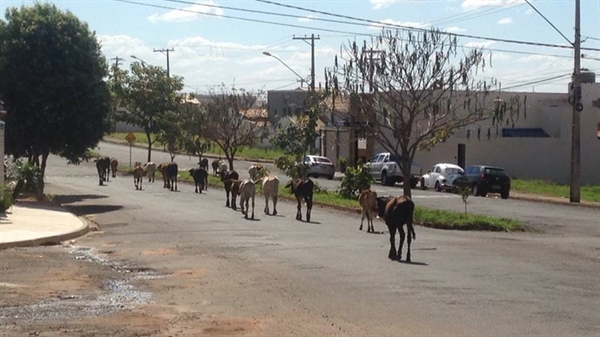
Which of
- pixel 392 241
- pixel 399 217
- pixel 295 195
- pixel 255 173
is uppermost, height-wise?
pixel 255 173

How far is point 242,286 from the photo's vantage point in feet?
52.4

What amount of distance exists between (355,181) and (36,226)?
682 inches

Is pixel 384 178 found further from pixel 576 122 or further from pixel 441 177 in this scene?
pixel 576 122

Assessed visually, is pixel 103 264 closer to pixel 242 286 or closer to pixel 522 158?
pixel 242 286

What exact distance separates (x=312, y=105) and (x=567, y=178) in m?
18.7

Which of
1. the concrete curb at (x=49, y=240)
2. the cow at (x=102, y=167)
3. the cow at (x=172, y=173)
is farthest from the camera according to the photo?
the cow at (x=102, y=167)

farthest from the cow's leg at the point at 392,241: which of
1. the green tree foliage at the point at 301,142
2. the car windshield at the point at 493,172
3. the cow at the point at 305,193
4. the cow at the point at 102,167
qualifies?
the cow at the point at 102,167

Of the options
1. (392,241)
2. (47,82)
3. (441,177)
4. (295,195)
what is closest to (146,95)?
Result: (441,177)

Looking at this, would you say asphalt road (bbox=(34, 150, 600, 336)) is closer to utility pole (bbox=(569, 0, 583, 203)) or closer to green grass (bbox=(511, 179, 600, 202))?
utility pole (bbox=(569, 0, 583, 203))

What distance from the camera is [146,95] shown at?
271 ft

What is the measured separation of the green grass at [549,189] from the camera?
49.7m

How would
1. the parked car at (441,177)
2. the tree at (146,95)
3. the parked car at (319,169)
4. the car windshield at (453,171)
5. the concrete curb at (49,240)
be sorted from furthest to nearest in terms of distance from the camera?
the tree at (146,95) → the parked car at (319,169) → the car windshield at (453,171) → the parked car at (441,177) → the concrete curb at (49,240)

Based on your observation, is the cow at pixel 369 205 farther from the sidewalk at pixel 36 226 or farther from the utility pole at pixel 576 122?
the utility pole at pixel 576 122

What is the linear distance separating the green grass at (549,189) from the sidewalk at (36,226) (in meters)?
25.8
